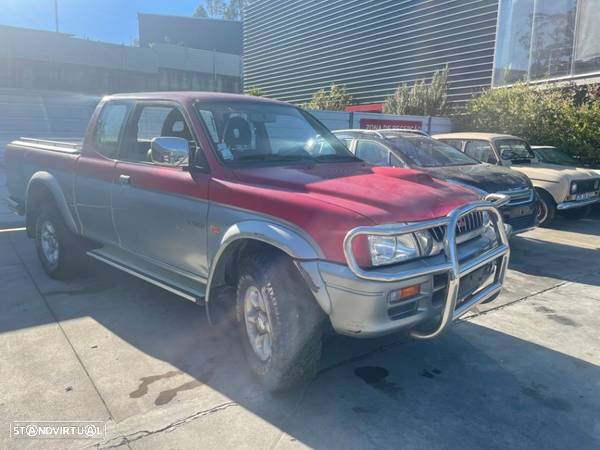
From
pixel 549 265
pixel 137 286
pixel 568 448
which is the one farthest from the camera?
pixel 549 265

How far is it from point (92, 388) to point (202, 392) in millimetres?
724

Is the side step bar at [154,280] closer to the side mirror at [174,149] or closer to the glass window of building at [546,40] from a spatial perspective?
the side mirror at [174,149]

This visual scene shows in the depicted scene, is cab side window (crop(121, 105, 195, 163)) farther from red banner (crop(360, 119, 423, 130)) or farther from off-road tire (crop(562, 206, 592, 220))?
red banner (crop(360, 119, 423, 130))

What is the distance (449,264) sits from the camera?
2.82 metres

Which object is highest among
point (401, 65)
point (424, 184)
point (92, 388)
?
point (401, 65)

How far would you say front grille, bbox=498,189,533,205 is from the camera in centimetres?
676

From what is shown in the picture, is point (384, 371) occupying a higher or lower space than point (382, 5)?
lower

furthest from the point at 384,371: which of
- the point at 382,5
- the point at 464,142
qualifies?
the point at 382,5

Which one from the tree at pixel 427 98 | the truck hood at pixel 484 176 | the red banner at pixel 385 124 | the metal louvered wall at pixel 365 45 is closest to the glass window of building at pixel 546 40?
the metal louvered wall at pixel 365 45

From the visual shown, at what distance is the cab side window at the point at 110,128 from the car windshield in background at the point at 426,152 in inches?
156

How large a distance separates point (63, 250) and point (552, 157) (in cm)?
936

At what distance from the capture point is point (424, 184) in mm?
3438

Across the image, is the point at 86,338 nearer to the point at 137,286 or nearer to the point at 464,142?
the point at 137,286

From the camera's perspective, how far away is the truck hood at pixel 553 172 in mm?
8656
